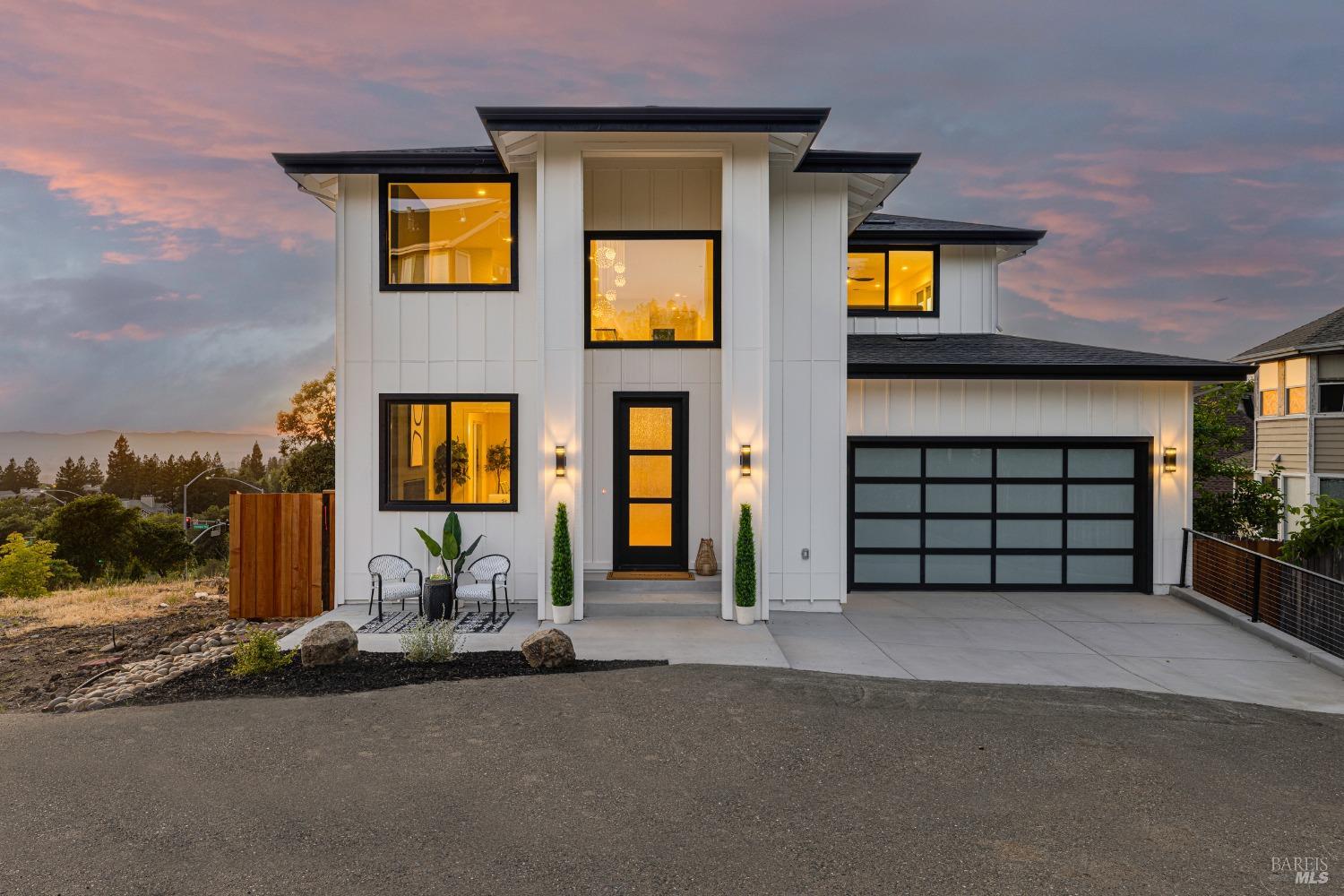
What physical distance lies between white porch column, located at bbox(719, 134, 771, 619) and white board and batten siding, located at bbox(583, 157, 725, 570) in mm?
1086


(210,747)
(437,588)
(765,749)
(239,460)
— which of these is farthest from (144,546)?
(239,460)

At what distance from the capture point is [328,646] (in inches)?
252

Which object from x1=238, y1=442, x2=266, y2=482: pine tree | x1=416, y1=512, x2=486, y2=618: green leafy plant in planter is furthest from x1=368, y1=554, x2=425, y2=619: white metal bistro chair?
x1=238, y1=442, x2=266, y2=482: pine tree

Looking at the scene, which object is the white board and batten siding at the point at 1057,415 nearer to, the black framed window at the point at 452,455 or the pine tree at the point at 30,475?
the black framed window at the point at 452,455

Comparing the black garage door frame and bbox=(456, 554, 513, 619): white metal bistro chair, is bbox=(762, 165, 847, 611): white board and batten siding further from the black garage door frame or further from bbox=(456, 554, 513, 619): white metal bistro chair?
bbox=(456, 554, 513, 619): white metal bistro chair

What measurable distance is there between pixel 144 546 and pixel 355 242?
18218mm

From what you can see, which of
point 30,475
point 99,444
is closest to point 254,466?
point 99,444

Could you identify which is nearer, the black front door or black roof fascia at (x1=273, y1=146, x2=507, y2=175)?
black roof fascia at (x1=273, y1=146, x2=507, y2=175)

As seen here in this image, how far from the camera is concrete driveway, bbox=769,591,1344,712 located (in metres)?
6.33

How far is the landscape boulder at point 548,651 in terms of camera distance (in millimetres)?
6359

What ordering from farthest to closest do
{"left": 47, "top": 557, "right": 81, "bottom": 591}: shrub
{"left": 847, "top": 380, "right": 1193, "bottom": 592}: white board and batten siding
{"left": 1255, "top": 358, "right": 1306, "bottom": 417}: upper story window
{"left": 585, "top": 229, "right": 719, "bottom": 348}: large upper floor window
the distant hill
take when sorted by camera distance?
the distant hill, {"left": 1255, "top": 358, "right": 1306, "bottom": 417}: upper story window, {"left": 47, "top": 557, "right": 81, "bottom": 591}: shrub, {"left": 847, "top": 380, "right": 1193, "bottom": 592}: white board and batten siding, {"left": 585, "top": 229, "right": 719, "bottom": 348}: large upper floor window

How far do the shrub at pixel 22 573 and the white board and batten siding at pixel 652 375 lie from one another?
10611mm

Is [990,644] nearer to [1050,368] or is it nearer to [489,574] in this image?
[1050,368]

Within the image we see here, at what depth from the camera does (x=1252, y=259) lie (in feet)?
72.8
